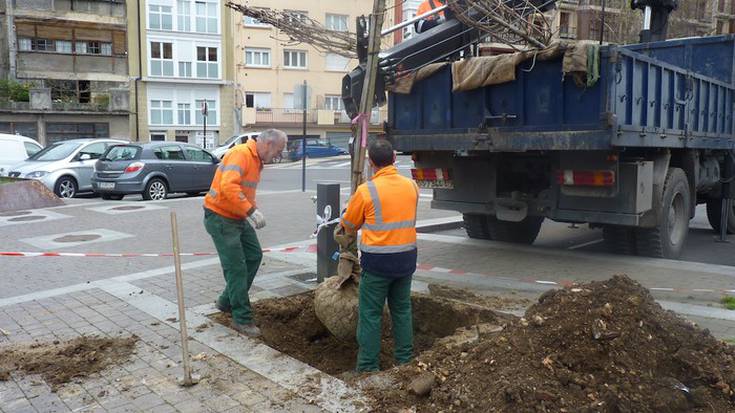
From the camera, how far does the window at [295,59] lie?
49.8 metres

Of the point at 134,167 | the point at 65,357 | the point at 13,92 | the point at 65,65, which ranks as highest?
the point at 65,65

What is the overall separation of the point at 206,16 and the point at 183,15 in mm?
1590

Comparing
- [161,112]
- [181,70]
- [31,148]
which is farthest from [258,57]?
[31,148]

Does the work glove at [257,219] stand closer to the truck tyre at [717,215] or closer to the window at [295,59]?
the truck tyre at [717,215]

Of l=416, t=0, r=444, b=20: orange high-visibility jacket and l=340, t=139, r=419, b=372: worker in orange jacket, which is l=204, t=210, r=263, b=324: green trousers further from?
l=416, t=0, r=444, b=20: orange high-visibility jacket

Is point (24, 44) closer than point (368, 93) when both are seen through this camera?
No

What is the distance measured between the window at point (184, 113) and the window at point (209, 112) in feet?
1.82

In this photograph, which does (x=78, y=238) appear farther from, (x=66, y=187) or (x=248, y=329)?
(x=66, y=187)

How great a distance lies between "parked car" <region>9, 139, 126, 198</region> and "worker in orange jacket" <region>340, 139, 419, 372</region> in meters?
13.7

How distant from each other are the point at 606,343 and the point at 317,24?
16.0 feet

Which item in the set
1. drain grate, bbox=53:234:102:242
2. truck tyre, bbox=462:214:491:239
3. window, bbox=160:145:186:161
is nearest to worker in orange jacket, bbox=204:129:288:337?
truck tyre, bbox=462:214:491:239

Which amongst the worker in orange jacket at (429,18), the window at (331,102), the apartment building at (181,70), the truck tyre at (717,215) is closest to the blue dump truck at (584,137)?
the worker in orange jacket at (429,18)

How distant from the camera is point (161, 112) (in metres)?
44.8

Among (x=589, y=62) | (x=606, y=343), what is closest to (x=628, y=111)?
(x=589, y=62)
